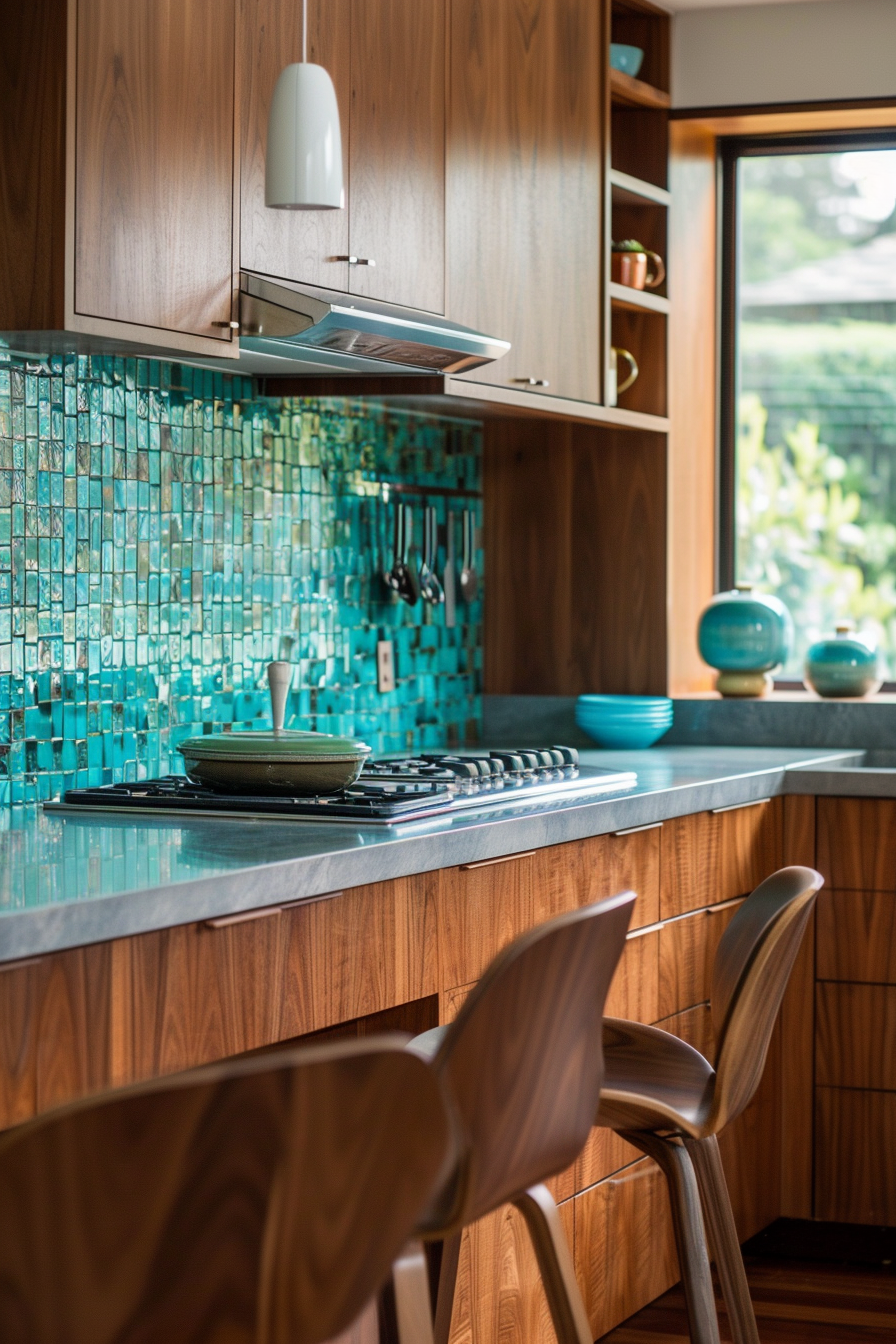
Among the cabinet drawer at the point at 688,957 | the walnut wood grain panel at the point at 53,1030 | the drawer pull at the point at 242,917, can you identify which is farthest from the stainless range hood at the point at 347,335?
the walnut wood grain panel at the point at 53,1030

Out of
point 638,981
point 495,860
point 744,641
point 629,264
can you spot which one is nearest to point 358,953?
point 495,860

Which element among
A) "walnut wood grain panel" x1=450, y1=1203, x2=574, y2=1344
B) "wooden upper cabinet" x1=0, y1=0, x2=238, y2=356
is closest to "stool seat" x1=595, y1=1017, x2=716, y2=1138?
"walnut wood grain panel" x1=450, y1=1203, x2=574, y2=1344

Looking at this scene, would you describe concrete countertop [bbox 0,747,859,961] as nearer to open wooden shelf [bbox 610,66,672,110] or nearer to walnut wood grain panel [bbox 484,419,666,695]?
walnut wood grain panel [bbox 484,419,666,695]

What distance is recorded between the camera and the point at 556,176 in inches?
144

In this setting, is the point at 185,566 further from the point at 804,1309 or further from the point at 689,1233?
the point at 804,1309

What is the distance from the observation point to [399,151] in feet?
10.2

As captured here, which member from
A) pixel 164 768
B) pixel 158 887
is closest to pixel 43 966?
pixel 158 887

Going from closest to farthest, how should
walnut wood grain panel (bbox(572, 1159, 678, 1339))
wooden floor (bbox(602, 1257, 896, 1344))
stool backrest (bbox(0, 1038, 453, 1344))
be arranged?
stool backrest (bbox(0, 1038, 453, 1344)), walnut wood grain panel (bbox(572, 1159, 678, 1339)), wooden floor (bbox(602, 1257, 896, 1344))

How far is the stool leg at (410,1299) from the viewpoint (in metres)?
1.64

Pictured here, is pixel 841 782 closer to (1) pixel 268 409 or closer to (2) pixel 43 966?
(1) pixel 268 409

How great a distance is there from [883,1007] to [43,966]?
2.32 m

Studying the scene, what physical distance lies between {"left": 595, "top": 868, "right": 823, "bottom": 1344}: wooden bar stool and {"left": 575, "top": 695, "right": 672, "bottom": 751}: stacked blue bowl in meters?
1.83

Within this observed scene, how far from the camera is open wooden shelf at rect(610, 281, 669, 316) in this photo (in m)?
3.94

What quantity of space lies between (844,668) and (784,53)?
1475 millimetres
